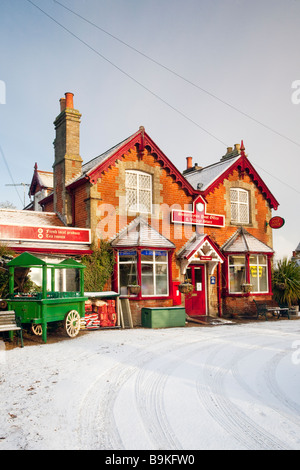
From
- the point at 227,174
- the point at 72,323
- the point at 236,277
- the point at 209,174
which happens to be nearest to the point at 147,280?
the point at 72,323

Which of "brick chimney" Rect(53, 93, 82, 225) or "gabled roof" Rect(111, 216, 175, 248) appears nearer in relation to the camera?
"gabled roof" Rect(111, 216, 175, 248)

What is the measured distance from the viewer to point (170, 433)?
490 cm

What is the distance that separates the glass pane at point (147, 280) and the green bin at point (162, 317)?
1.32 meters

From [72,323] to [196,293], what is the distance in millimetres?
7890

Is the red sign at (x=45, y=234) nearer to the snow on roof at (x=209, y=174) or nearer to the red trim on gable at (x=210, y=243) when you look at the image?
the red trim on gable at (x=210, y=243)

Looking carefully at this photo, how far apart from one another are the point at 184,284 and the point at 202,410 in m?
11.7

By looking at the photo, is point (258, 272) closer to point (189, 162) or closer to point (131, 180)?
point (131, 180)

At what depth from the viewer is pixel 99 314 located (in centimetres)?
1416

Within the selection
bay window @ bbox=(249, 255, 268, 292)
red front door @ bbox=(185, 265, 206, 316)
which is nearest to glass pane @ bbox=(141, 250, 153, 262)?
red front door @ bbox=(185, 265, 206, 316)

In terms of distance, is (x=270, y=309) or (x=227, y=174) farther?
(x=227, y=174)

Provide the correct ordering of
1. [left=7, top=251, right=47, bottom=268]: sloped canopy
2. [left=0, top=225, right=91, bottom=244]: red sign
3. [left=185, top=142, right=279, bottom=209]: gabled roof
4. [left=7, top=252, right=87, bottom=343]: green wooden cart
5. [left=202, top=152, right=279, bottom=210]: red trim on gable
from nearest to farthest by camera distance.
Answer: [left=7, top=252, right=87, bottom=343]: green wooden cart < [left=7, top=251, right=47, bottom=268]: sloped canopy < [left=0, top=225, right=91, bottom=244]: red sign < [left=185, top=142, right=279, bottom=209]: gabled roof < [left=202, top=152, right=279, bottom=210]: red trim on gable

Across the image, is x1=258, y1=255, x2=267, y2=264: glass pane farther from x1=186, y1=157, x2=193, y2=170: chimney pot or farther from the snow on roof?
x1=186, y1=157, x2=193, y2=170: chimney pot

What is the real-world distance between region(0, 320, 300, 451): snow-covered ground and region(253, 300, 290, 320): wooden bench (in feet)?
23.1

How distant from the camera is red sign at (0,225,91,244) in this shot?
14.7 metres
